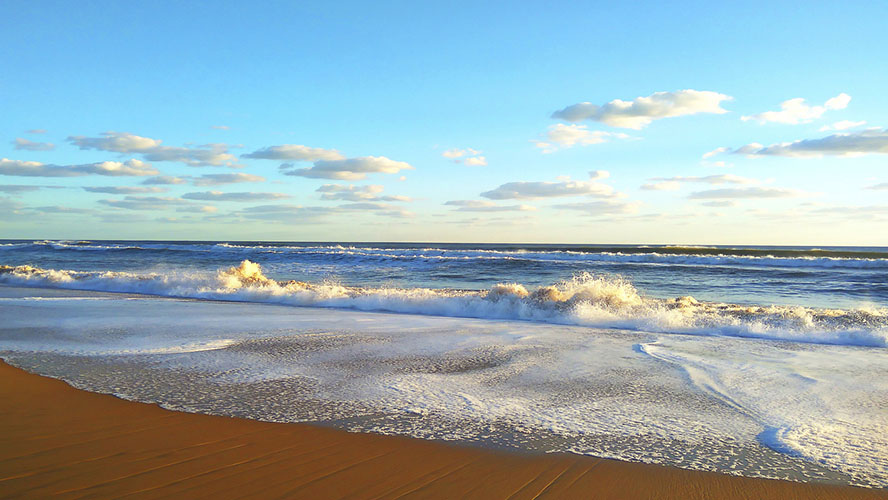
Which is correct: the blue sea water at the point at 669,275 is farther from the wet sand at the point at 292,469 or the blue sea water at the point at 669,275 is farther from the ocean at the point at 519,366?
the wet sand at the point at 292,469

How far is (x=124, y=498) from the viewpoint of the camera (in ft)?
9.16

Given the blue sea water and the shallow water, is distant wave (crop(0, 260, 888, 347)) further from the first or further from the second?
the blue sea water

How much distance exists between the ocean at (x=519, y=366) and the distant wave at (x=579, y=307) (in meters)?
0.05

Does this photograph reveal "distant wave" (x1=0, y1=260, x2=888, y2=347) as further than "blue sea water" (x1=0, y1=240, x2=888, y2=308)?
No

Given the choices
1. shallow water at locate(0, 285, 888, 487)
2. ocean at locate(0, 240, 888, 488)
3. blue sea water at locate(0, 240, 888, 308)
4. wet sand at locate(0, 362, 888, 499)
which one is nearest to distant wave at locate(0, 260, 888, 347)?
ocean at locate(0, 240, 888, 488)

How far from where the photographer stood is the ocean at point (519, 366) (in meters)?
3.90

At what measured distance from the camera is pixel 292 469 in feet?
10.5

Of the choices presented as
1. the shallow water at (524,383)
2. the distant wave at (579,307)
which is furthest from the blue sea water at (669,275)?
the shallow water at (524,383)

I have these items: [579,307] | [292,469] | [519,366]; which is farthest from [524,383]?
[579,307]

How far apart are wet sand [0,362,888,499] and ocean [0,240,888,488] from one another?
8.7 inches

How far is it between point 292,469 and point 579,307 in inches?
320

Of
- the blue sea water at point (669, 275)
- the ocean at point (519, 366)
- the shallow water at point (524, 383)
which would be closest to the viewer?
the shallow water at point (524, 383)

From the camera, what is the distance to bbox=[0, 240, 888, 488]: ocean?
390 centimetres

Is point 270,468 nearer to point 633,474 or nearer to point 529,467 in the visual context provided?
point 529,467
